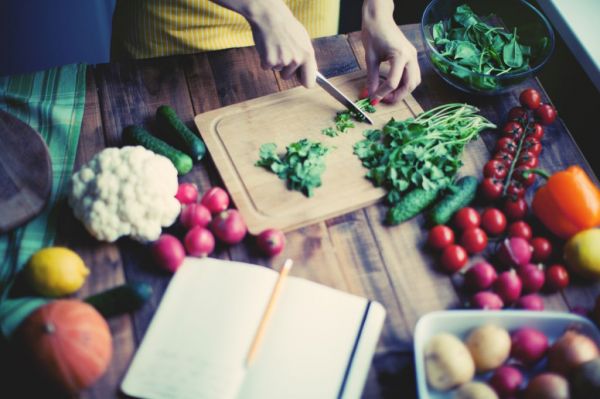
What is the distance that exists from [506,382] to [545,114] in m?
0.79

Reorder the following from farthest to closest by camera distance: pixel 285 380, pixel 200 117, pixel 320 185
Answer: pixel 200 117 < pixel 320 185 < pixel 285 380

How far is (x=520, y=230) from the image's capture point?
1.27 metres

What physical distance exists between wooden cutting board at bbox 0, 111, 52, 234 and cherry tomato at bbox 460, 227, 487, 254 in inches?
37.2

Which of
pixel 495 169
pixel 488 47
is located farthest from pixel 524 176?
pixel 488 47

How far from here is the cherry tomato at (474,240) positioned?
1.24m

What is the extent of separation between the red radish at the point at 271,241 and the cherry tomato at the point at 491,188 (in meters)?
0.50

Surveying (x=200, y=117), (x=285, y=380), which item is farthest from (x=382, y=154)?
(x=285, y=380)

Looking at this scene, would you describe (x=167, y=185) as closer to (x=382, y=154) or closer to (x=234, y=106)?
(x=234, y=106)

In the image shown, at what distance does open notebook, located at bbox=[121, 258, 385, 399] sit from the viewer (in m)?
1.03

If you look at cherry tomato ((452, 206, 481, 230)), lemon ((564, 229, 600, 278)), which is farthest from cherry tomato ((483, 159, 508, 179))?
lemon ((564, 229, 600, 278))

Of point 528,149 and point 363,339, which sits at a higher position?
point 528,149

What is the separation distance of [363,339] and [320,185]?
396mm

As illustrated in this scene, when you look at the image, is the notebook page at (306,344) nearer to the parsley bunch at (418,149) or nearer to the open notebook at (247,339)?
the open notebook at (247,339)

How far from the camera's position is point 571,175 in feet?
4.13
